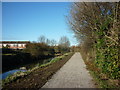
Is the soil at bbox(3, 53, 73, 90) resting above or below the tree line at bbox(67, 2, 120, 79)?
below

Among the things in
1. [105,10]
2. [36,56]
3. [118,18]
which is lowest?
[36,56]

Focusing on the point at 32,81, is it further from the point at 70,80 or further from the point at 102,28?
the point at 102,28

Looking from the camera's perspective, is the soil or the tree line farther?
the tree line

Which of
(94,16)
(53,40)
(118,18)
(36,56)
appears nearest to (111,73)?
(118,18)

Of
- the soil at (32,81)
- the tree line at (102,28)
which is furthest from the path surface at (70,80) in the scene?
the tree line at (102,28)

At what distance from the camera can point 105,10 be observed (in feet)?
39.2

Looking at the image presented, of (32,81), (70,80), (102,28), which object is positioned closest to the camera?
(32,81)

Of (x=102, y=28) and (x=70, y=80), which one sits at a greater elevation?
(x=102, y=28)

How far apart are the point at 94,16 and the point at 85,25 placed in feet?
10.6

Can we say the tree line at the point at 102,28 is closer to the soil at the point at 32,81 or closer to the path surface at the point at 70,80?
the path surface at the point at 70,80

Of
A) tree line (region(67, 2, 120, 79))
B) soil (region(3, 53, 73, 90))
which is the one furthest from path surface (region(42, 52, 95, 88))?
tree line (region(67, 2, 120, 79))

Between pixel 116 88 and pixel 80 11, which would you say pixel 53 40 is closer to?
pixel 80 11

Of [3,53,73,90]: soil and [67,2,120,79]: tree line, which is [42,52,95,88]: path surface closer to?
[3,53,73,90]: soil

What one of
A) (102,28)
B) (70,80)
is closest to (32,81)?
(70,80)
